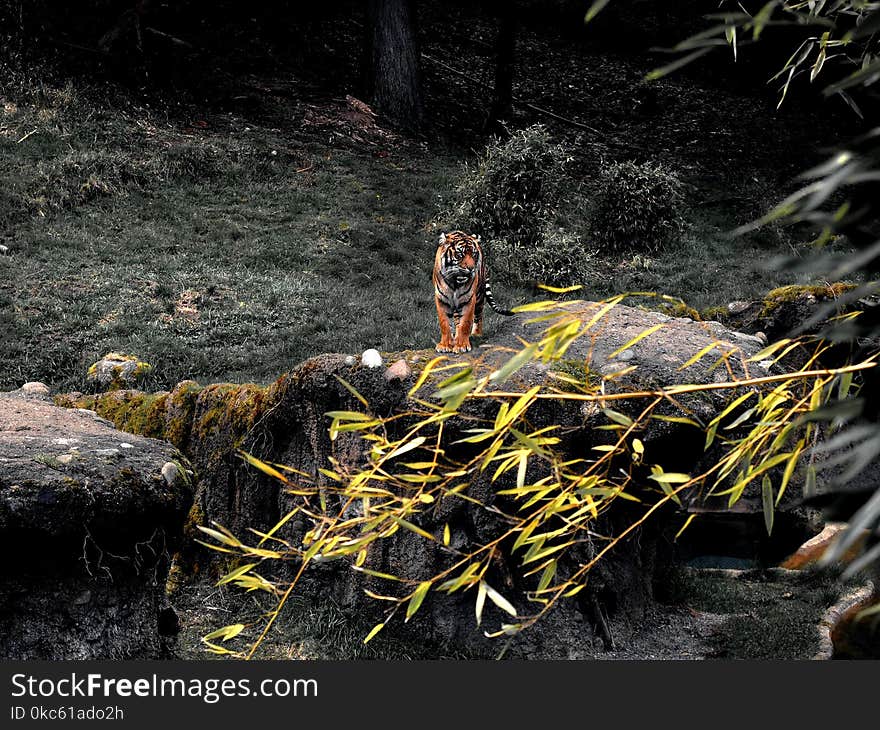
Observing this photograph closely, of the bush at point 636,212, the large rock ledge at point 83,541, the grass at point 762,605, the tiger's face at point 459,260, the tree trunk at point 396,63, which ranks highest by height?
the tree trunk at point 396,63

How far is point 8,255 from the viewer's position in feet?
35.4

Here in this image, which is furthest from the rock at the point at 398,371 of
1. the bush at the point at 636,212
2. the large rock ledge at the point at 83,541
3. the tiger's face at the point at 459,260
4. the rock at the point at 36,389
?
the bush at the point at 636,212

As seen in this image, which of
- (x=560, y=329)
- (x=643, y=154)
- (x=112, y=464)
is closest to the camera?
(x=560, y=329)

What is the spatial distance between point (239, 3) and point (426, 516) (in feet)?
52.5

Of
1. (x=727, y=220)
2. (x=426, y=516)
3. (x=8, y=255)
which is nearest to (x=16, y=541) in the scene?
(x=426, y=516)

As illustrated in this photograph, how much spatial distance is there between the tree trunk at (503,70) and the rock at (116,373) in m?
9.83

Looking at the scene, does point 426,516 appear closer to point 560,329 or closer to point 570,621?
point 570,621

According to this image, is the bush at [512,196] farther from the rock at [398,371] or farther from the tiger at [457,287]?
the rock at [398,371]

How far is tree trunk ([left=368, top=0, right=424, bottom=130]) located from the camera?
16.7 metres

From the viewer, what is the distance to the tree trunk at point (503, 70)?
16938 millimetres

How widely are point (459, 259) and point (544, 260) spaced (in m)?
5.49

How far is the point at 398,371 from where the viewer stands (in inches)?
222

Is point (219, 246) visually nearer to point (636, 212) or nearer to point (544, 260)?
point (544, 260)

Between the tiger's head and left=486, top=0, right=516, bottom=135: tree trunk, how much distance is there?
35.3 ft
